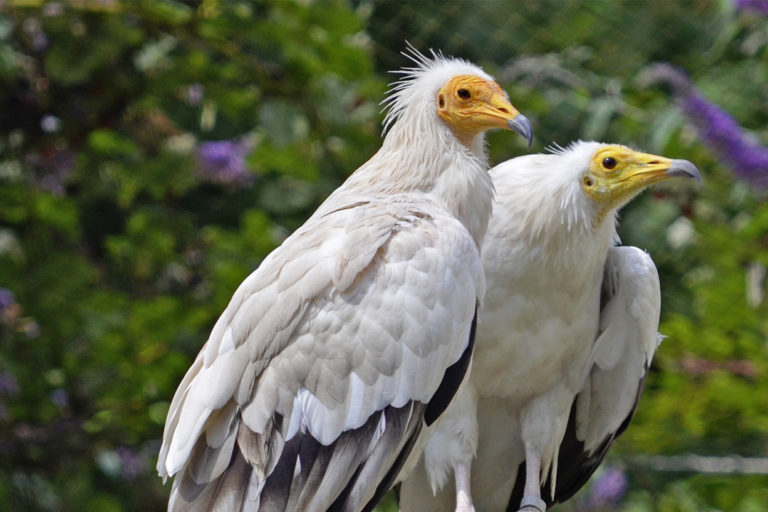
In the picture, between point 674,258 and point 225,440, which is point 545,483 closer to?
point 225,440

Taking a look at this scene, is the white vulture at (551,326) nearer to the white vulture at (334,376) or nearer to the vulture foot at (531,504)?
the vulture foot at (531,504)

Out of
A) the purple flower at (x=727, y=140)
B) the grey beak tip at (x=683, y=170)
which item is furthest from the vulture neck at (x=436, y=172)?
the purple flower at (x=727, y=140)

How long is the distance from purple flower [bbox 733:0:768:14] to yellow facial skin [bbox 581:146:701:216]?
Result: 106 inches

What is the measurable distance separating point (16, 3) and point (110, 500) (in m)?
2.02

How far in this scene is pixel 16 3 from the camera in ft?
16.8

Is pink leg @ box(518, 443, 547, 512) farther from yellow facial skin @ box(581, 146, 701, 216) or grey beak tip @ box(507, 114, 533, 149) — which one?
grey beak tip @ box(507, 114, 533, 149)

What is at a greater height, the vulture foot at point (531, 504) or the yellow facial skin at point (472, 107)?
the yellow facial skin at point (472, 107)

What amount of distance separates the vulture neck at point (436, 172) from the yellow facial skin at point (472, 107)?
0.03 meters

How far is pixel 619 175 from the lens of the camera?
3.12 m

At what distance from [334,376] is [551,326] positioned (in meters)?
0.67

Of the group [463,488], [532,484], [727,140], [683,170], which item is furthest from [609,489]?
[683,170]

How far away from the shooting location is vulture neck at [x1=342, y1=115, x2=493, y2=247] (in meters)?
2.91

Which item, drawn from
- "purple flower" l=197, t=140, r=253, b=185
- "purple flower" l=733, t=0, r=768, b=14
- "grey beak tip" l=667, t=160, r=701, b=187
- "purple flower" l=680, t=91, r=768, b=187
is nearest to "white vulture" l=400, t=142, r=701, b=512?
"grey beak tip" l=667, t=160, r=701, b=187

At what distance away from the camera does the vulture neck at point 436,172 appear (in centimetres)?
291
